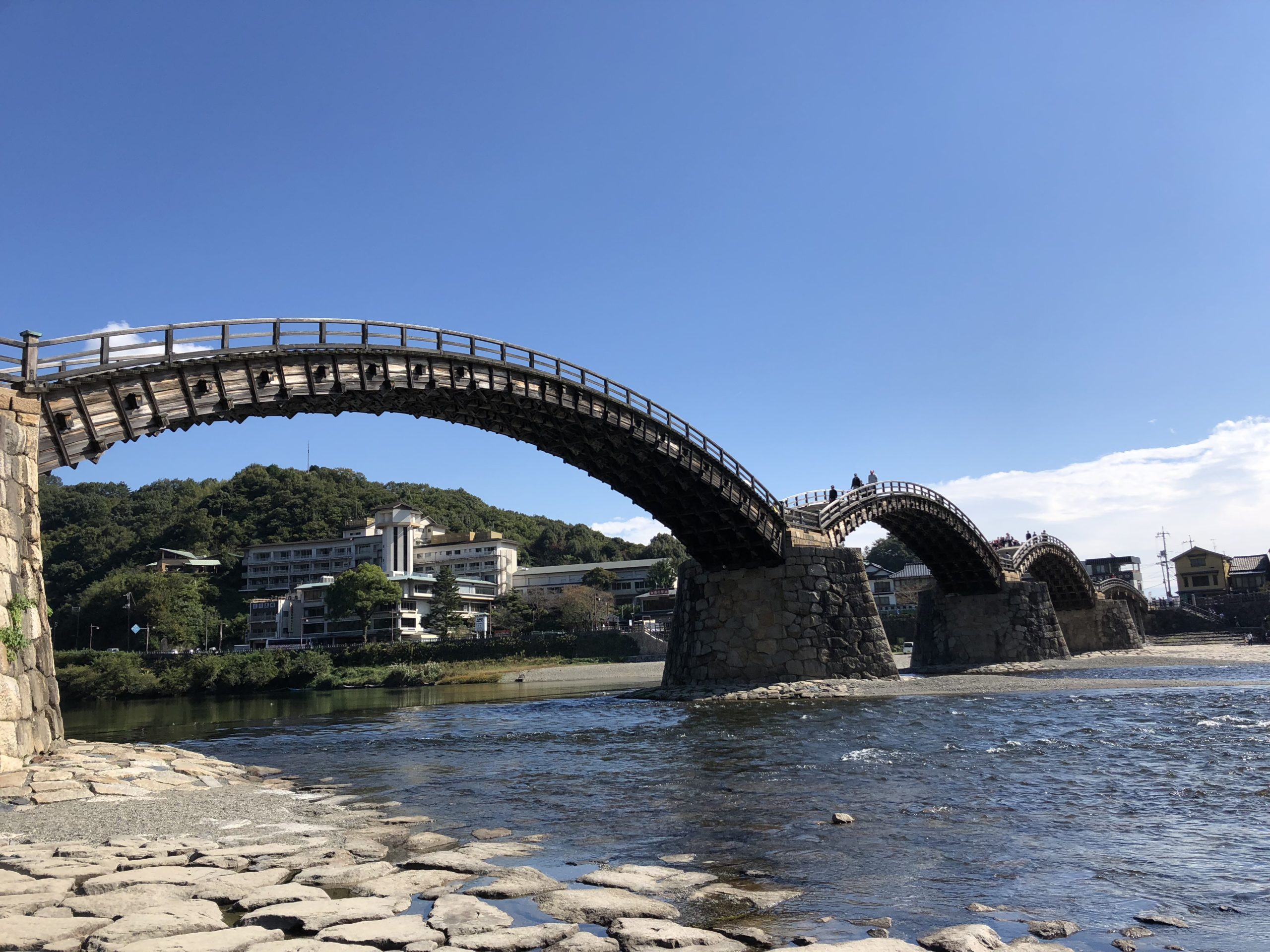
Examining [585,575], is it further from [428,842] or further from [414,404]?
[428,842]

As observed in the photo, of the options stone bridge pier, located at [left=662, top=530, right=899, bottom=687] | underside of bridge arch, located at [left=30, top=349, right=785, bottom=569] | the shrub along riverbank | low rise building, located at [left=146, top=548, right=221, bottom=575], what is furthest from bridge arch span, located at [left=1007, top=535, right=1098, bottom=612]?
low rise building, located at [left=146, top=548, right=221, bottom=575]

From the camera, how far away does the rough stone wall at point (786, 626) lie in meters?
34.5

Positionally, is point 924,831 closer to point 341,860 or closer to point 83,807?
point 341,860

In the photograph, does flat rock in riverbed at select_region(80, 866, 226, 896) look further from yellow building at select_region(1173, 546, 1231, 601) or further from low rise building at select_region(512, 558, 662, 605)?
yellow building at select_region(1173, 546, 1231, 601)

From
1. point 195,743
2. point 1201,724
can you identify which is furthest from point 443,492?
point 1201,724

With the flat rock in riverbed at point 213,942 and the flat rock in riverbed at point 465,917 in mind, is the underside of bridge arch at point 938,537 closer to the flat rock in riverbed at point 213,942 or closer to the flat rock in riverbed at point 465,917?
the flat rock in riverbed at point 465,917

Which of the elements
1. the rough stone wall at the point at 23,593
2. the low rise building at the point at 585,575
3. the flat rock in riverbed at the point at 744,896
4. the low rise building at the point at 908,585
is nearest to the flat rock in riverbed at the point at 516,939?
the flat rock in riverbed at the point at 744,896

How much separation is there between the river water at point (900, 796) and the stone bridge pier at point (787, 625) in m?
6.92

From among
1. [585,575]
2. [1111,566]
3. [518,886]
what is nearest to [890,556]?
[1111,566]

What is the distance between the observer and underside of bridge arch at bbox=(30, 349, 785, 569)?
54.9 feet

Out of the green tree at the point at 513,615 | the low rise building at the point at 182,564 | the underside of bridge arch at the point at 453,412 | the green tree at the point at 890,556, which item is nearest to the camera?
the underside of bridge arch at the point at 453,412

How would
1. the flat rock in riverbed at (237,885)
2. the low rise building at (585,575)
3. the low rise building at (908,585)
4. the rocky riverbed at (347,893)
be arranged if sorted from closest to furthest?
the rocky riverbed at (347,893)
the flat rock in riverbed at (237,885)
the low rise building at (585,575)
the low rise building at (908,585)

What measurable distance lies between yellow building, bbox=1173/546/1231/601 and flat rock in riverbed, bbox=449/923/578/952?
418 feet

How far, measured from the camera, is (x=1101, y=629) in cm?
6975
